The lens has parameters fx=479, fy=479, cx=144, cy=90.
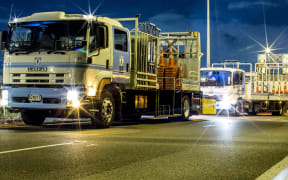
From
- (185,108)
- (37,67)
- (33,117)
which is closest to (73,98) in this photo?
(37,67)

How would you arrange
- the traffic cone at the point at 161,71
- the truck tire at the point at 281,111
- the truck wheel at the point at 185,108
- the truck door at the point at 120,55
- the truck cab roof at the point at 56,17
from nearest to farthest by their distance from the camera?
the truck cab roof at the point at 56,17 → the truck door at the point at 120,55 → the traffic cone at the point at 161,71 → the truck wheel at the point at 185,108 → the truck tire at the point at 281,111

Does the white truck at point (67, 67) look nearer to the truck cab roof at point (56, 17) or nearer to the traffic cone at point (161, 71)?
the truck cab roof at point (56, 17)

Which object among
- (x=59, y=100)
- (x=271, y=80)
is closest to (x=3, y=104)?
(x=59, y=100)

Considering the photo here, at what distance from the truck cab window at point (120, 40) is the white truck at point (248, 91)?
1255cm

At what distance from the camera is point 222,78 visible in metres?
28.1

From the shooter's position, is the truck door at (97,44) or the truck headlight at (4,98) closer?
the truck door at (97,44)

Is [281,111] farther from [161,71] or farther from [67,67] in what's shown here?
[67,67]

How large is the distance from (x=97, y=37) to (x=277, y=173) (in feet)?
26.8

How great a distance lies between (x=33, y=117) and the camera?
15.8 meters

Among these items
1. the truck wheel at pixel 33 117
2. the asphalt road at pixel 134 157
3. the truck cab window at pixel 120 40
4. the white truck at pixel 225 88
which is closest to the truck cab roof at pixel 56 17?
the truck cab window at pixel 120 40

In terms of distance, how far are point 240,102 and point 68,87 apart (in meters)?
16.5

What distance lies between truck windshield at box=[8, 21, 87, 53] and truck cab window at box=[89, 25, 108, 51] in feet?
0.79

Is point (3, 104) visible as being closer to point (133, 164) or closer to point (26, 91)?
point (26, 91)

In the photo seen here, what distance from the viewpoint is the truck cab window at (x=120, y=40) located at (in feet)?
49.8
